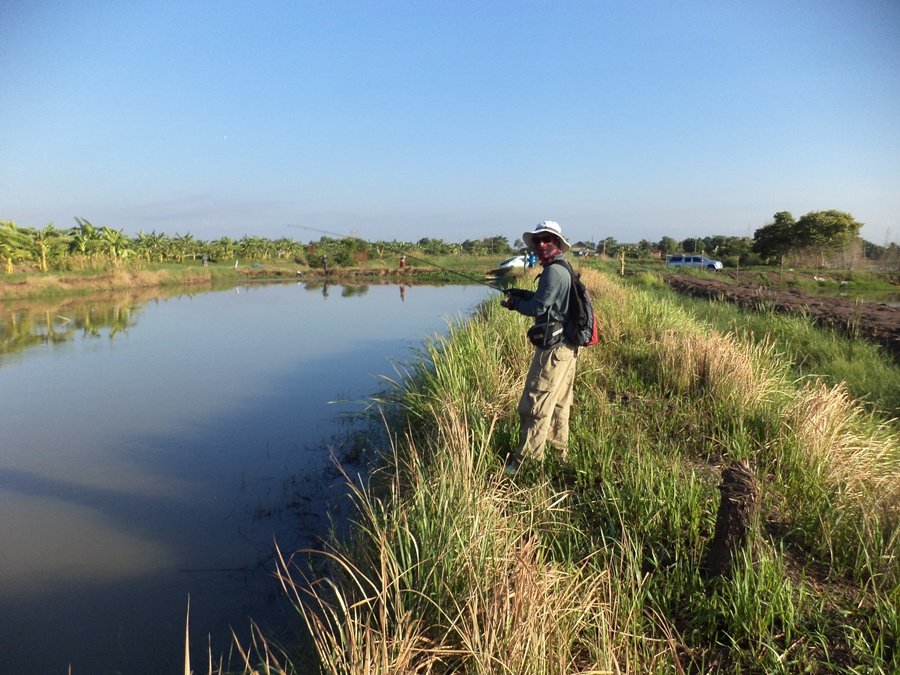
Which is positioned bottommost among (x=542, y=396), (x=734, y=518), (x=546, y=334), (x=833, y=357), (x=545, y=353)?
(x=833, y=357)

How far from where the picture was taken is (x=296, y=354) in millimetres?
12664

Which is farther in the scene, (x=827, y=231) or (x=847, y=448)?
(x=827, y=231)

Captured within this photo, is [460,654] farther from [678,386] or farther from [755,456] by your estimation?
[678,386]

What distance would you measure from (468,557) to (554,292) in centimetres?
203

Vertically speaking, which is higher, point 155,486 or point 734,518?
point 734,518

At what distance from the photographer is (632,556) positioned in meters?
2.32

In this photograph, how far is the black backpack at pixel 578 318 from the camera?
12.1 feet

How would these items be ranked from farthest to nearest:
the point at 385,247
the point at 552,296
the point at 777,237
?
the point at 777,237 → the point at 385,247 → the point at 552,296

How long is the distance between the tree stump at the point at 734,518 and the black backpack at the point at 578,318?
4.71 feet

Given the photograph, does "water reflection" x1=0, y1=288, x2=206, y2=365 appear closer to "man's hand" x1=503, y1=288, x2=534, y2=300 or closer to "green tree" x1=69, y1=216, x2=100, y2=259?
"green tree" x1=69, y1=216, x2=100, y2=259

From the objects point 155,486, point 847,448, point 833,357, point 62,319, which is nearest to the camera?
point 847,448

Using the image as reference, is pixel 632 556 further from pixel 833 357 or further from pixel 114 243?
pixel 114 243

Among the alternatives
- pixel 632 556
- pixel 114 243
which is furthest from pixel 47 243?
pixel 632 556

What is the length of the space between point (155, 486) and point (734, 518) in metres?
5.27
